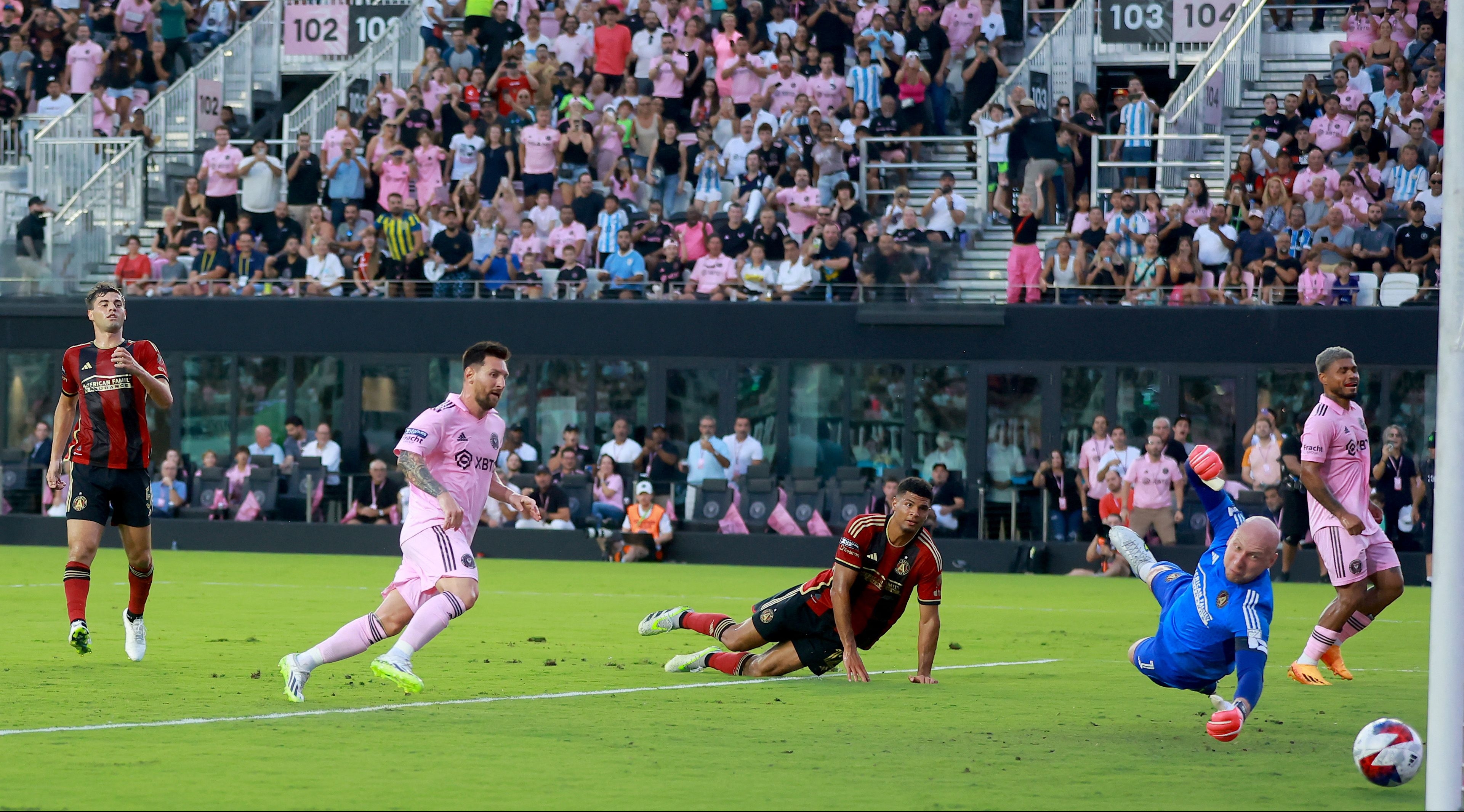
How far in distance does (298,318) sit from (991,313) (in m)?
9.22

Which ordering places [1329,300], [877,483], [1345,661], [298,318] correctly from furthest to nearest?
[298,318] < [877,483] < [1329,300] < [1345,661]

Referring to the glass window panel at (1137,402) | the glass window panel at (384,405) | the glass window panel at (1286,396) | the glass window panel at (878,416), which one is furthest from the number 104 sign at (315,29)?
the glass window panel at (1286,396)

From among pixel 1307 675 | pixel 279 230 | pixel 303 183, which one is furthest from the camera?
pixel 303 183

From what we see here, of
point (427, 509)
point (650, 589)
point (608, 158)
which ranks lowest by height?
point (650, 589)

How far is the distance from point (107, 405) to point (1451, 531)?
807cm

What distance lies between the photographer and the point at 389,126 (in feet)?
88.3

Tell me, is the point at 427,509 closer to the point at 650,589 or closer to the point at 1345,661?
the point at 1345,661

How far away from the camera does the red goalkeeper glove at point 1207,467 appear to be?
8375 mm

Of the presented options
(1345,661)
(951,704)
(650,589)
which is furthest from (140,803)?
(650,589)

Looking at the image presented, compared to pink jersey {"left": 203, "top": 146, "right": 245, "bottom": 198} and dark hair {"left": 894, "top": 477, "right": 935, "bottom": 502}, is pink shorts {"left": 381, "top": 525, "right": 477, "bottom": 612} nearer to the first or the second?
dark hair {"left": 894, "top": 477, "right": 935, "bottom": 502}

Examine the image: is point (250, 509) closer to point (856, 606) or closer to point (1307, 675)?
point (856, 606)

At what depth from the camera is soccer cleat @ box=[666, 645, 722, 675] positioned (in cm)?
1134

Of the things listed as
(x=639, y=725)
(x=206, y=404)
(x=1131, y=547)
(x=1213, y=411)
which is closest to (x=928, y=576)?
(x=1131, y=547)

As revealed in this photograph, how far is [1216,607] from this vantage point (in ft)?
28.9
